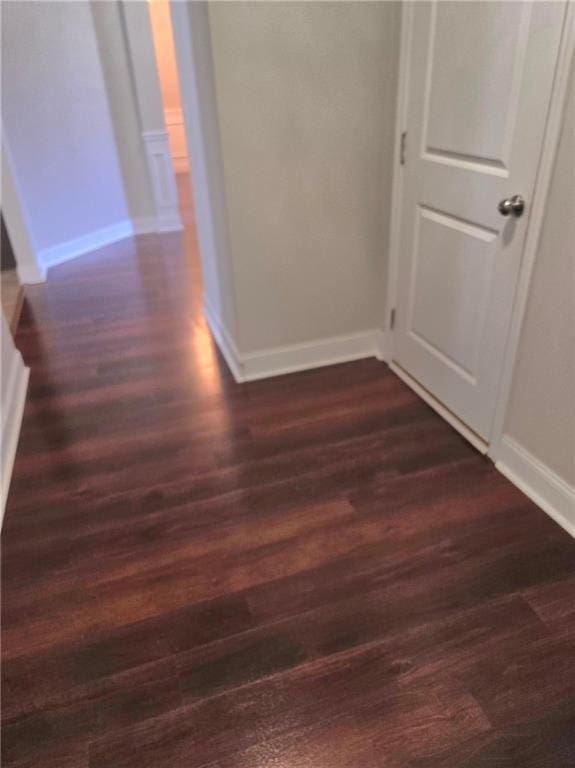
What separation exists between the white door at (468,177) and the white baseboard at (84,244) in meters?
3.16

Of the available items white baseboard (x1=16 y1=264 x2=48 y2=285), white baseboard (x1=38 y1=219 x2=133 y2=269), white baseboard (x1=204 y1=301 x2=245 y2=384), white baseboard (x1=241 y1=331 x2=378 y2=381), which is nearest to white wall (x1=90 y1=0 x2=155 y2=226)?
white baseboard (x1=38 y1=219 x2=133 y2=269)

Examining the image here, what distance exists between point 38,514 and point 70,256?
10.7ft

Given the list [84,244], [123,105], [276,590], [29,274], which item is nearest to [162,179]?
[123,105]

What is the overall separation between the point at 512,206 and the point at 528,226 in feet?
0.26

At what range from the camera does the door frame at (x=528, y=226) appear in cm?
142

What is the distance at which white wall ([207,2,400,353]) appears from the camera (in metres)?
1.98

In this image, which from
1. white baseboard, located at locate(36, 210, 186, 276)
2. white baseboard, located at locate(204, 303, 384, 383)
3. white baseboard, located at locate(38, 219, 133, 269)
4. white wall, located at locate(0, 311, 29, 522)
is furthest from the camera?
white baseboard, located at locate(38, 219, 133, 269)

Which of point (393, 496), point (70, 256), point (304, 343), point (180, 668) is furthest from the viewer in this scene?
point (70, 256)

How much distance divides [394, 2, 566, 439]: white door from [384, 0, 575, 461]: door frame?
0.08 ft

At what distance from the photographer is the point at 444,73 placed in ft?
6.09

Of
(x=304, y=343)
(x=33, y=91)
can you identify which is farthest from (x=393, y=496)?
(x=33, y=91)

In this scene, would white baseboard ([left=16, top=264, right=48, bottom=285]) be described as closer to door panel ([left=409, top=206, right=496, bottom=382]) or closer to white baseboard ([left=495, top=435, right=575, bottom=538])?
door panel ([left=409, top=206, right=496, bottom=382])

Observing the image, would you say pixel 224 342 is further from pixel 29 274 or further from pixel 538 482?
pixel 29 274

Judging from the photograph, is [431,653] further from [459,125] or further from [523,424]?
[459,125]
